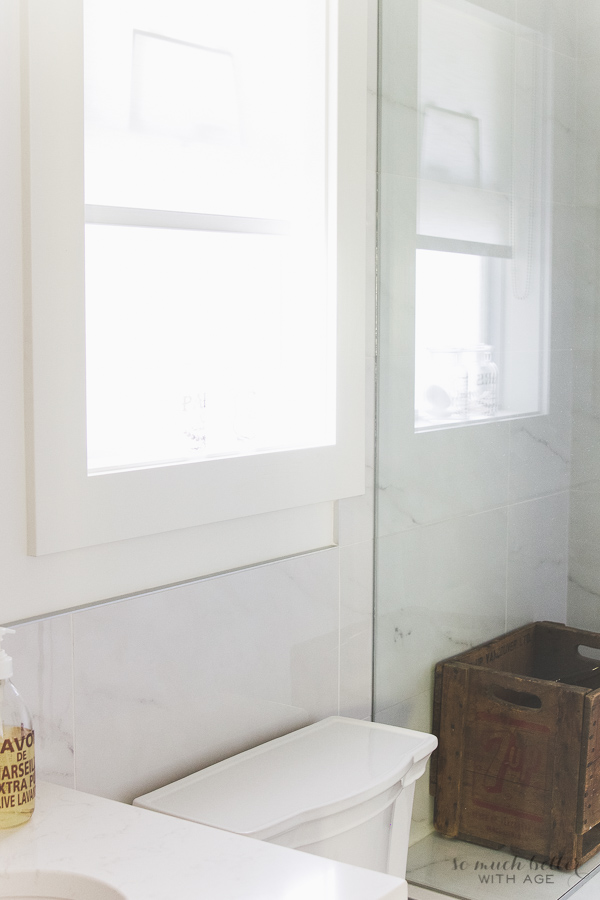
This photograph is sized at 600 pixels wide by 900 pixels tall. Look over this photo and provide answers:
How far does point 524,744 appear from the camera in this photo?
177 centimetres

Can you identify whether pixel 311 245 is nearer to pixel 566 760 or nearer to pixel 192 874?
pixel 566 760

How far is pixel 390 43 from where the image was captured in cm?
187

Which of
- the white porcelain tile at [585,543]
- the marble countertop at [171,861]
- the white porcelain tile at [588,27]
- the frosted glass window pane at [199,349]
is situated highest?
the white porcelain tile at [588,27]

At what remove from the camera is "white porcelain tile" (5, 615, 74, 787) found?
4.16ft

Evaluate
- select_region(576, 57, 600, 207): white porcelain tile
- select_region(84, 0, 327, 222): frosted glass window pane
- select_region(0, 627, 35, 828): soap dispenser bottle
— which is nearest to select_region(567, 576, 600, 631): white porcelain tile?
select_region(576, 57, 600, 207): white porcelain tile

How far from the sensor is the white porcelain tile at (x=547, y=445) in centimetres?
171

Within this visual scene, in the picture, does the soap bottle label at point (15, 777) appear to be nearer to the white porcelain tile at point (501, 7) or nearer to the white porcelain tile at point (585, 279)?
the white porcelain tile at point (585, 279)

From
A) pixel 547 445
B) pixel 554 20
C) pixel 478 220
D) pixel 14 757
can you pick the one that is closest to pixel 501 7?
pixel 554 20

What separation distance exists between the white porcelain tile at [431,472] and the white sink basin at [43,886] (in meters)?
1.09

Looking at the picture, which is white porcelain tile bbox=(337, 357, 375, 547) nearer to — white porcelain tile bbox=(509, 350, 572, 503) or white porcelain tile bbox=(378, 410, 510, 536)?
white porcelain tile bbox=(378, 410, 510, 536)

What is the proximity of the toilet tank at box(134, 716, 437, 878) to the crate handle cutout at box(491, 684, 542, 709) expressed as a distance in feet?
0.63

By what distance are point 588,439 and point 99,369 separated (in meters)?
0.86

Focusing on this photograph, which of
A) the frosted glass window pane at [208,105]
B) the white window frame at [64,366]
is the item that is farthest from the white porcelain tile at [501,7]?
the white window frame at [64,366]

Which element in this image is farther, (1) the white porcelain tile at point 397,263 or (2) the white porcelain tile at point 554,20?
(1) the white porcelain tile at point 397,263
